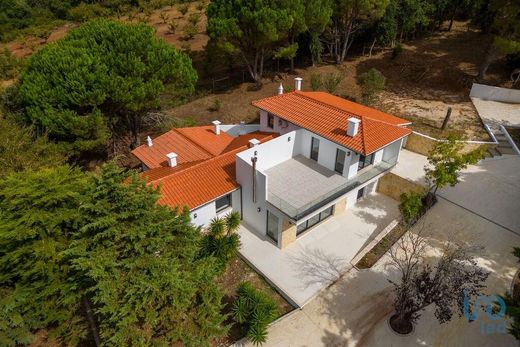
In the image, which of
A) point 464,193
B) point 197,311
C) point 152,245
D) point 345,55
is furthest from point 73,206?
point 345,55

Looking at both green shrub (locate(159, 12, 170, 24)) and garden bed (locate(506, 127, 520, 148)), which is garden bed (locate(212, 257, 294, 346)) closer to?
garden bed (locate(506, 127, 520, 148))

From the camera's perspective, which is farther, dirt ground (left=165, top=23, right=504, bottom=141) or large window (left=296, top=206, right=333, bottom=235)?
dirt ground (left=165, top=23, right=504, bottom=141)

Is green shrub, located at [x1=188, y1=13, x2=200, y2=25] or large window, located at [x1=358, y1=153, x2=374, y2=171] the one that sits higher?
green shrub, located at [x1=188, y1=13, x2=200, y2=25]

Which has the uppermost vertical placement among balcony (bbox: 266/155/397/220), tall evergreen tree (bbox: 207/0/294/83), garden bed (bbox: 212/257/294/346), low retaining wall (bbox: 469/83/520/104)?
tall evergreen tree (bbox: 207/0/294/83)

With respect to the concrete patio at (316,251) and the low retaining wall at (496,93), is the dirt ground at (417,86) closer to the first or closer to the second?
the low retaining wall at (496,93)

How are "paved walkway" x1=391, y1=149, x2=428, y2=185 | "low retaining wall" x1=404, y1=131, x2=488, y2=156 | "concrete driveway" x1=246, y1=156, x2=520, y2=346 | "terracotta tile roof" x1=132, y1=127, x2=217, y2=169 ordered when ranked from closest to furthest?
"concrete driveway" x1=246, y1=156, x2=520, y2=346 → "terracotta tile roof" x1=132, y1=127, x2=217, y2=169 → "paved walkway" x1=391, y1=149, x2=428, y2=185 → "low retaining wall" x1=404, y1=131, x2=488, y2=156

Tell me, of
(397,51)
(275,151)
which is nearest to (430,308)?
(275,151)

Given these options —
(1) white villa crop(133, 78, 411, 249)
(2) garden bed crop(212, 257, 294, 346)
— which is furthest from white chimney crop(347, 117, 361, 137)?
(2) garden bed crop(212, 257, 294, 346)
